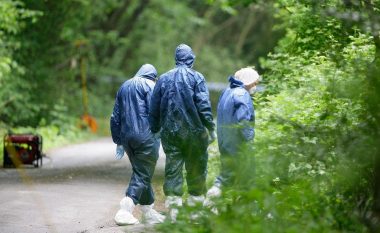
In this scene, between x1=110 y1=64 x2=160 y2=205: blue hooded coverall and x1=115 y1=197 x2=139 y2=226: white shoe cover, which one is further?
x1=110 y1=64 x2=160 y2=205: blue hooded coverall

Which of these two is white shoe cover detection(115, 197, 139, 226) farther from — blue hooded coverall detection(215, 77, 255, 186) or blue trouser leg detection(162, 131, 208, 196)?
blue hooded coverall detection(215, 77, 255, 186)

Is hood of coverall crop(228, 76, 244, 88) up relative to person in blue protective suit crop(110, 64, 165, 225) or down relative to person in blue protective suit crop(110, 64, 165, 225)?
up

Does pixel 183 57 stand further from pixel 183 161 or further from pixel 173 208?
pixel 173 208

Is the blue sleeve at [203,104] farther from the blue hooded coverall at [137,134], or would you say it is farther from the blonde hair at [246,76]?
the blue hooded coverall at [137,134]

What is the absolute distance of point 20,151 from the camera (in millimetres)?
17609

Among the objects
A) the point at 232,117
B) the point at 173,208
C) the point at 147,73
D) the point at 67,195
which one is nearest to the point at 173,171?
the point at 232,117

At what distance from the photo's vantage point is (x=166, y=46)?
1737 inches

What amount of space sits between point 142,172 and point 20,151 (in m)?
7.98

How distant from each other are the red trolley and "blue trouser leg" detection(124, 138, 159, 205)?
25.1ft

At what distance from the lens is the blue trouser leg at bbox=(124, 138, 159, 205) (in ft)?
33.3

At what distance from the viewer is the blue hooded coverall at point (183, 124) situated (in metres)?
9.91

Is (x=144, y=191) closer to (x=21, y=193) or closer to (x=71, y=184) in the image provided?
(x=21, y=193)

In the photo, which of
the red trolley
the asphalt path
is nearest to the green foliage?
the asphalt path

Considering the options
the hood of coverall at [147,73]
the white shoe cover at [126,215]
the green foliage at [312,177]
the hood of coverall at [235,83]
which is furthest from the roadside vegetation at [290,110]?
the white shoe cover at [126,215]
